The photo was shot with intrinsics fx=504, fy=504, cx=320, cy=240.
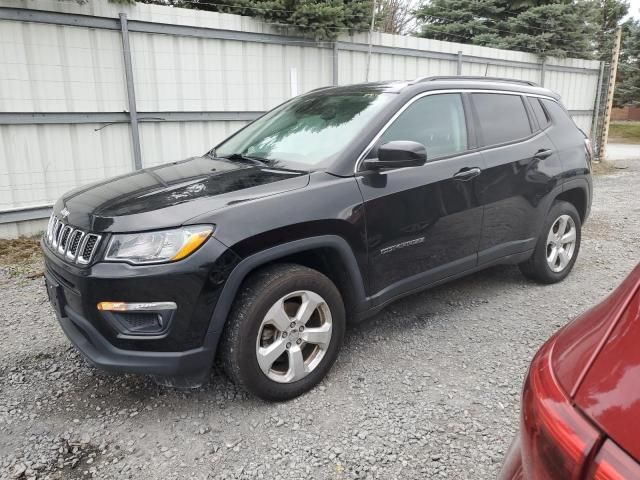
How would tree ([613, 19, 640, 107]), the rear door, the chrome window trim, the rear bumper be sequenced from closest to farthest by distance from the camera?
the rear bumper
the chrome window trim
the rear door
tree ([613, 19, 640, 107])

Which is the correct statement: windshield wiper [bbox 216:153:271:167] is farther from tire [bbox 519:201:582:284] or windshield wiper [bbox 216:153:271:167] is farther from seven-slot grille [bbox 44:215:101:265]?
tire [bbox 519:201:582:284]

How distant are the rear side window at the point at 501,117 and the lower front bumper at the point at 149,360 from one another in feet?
8.49

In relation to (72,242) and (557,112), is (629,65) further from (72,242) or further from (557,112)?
(72,242)

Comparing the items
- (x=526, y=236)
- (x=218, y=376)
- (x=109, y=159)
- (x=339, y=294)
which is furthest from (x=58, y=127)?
(x=526, y=236)

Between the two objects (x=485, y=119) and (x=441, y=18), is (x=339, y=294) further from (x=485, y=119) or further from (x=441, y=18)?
(x=441, y=18)

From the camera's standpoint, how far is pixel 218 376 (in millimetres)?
3096

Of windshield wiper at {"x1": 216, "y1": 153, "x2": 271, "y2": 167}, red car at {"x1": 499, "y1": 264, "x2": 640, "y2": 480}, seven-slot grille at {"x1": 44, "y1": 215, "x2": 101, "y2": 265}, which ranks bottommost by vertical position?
seven-slot grille at {"x1": 44, "y1": 215, "x2": 101, "y2": 265}

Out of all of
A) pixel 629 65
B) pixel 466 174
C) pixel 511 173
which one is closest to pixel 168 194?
pixel 466 174

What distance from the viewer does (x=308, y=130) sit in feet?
11.3

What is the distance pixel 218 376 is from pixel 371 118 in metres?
1.87

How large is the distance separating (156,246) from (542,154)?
10.4ft

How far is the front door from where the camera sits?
3.04 meters

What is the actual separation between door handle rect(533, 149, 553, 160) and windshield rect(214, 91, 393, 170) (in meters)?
1.48

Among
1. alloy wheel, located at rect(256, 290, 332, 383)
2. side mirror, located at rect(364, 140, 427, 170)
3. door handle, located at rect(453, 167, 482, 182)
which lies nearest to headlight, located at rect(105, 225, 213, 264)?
alloy wheel, located at rect(256, 290, 332, 383)
